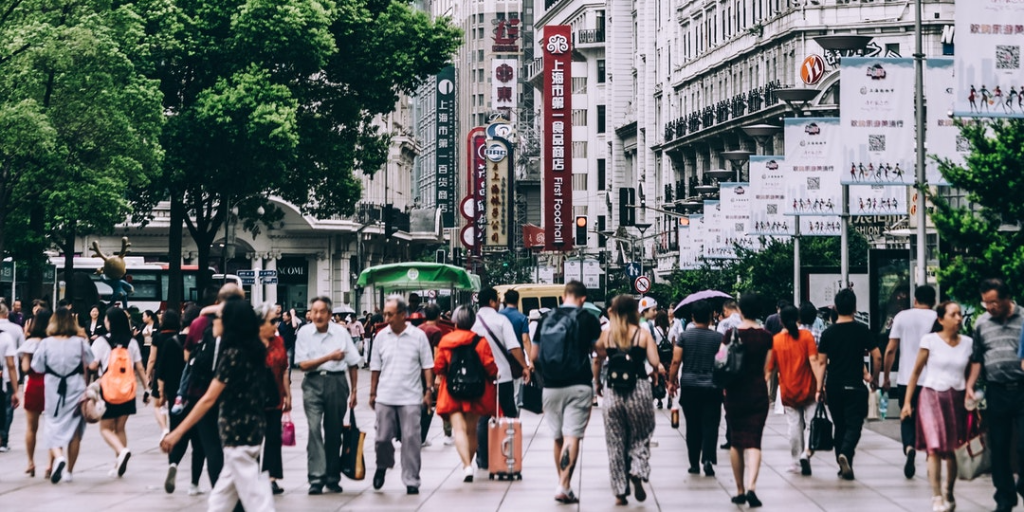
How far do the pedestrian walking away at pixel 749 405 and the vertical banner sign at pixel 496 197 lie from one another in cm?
9654

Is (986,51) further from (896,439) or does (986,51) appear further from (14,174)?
(14,174)

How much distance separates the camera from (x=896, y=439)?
22.4m

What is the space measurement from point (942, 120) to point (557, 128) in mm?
87910

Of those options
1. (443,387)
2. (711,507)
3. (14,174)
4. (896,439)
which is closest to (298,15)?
(14,174)

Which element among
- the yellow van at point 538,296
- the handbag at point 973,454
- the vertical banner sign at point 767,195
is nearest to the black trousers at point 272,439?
the handbag at point 973,454

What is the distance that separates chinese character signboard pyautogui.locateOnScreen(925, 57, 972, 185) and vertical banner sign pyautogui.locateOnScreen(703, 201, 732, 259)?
64.3 ft

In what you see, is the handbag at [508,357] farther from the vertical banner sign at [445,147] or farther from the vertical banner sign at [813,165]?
the vertical banner sign at [445,147]

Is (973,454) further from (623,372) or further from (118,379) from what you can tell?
(118,379)

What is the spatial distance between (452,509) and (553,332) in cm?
178

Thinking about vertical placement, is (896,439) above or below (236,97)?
below

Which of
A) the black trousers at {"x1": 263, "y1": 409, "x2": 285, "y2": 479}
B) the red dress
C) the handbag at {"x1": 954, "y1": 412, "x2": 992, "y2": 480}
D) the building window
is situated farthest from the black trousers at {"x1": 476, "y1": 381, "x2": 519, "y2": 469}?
the building window

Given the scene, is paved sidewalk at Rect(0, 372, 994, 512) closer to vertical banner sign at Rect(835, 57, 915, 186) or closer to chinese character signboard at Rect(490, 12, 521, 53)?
vertical banner sign at Rect(835, 57, 915, 186)

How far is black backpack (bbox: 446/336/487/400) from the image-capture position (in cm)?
1648

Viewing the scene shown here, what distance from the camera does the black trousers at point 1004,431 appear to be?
45.0 ft
